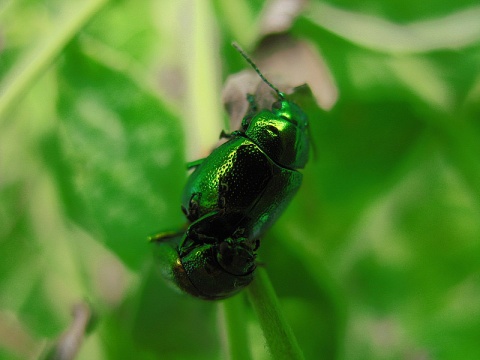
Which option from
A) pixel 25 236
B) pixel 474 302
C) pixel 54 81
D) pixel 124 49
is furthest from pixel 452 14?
pixel 25 236

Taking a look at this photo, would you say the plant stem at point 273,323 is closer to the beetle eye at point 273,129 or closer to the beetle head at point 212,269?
the beetle head at point 212,269

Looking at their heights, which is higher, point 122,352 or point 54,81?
point 54,81

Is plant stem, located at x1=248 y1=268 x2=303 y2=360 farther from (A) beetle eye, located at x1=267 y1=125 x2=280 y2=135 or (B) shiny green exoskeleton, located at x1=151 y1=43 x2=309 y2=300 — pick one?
(A) beetle eye, located at x1=267 y1=125 x2=280 y2=135

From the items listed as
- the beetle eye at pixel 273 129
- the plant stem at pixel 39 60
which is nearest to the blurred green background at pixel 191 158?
the plant stem at pixel 39 60

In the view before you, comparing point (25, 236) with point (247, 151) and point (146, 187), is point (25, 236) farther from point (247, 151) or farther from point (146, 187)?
point (247, 151)

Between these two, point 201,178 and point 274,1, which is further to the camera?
point 274,1
